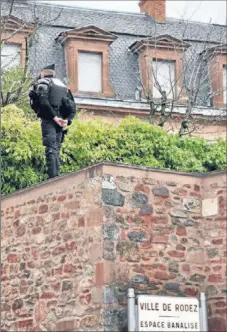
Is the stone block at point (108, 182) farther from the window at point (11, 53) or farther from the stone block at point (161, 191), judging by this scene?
the window at point (11, 53)

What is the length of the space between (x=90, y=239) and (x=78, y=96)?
15.7 m

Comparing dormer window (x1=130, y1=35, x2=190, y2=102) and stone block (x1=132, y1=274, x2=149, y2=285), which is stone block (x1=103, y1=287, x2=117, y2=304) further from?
dormer window (x1=130, y1=35, x2=190, y2=102)

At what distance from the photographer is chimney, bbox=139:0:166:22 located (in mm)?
34844

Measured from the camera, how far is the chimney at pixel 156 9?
114 ft

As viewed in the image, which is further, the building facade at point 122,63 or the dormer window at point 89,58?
the dormer window at point 89,58

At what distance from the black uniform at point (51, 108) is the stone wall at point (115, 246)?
646mm

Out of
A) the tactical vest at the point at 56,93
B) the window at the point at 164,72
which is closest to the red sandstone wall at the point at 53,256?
the tactical vest at the point at 56,93

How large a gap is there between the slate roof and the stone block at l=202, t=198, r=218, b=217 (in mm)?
14205

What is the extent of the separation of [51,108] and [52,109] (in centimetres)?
4

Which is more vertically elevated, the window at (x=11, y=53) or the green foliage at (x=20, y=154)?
the window at (x=11, y=53)

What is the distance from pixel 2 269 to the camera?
666 inches

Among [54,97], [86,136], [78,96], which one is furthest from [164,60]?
[54,97]

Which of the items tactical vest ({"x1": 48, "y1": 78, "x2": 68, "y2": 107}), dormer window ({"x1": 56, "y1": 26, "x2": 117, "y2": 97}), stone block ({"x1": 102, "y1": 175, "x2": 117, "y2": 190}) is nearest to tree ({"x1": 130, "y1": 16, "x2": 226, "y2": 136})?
dormer window ({"x1": 56, "y1": 26, "x2": 117, "y2": 97})

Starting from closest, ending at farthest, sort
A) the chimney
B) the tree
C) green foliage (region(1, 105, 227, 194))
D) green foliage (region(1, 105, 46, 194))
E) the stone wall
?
the stone wall, green foliage (region(1, 105, 46, 194)), green foliage (region(1, 105, 227, 194)), the tree, the chimney
